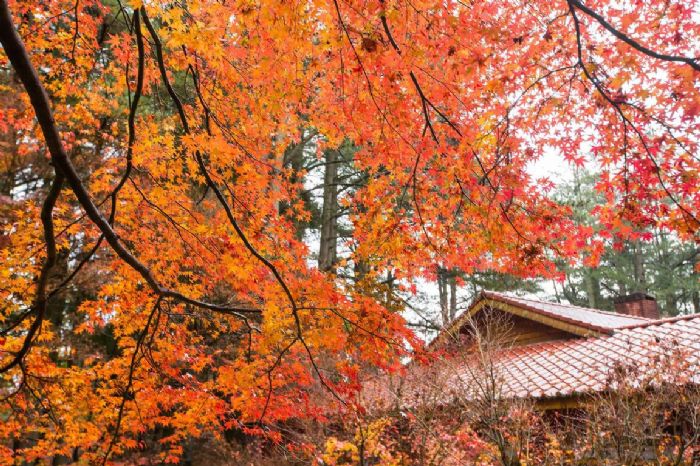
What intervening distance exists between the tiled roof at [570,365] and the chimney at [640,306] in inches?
247

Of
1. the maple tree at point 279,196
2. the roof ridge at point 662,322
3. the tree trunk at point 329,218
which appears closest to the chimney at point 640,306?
the roof ridge at point 662,322

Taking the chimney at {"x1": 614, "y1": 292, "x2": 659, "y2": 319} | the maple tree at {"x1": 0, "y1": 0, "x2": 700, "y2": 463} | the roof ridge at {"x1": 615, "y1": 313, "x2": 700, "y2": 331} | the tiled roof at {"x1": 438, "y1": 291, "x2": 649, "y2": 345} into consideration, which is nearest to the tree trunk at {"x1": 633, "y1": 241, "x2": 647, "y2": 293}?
the chimney at {"x1": 614, "y1": 292, "x2": 659, "y2": 319}

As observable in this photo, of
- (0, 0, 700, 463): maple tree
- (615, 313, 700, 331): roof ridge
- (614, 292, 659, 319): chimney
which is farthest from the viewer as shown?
(614, 292, 659, 319): chimney

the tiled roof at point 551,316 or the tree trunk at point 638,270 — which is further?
the tree trunk at point 638,270

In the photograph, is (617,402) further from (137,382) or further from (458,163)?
(137,382)

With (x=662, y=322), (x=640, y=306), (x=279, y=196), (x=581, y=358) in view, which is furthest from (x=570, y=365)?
(x=640, y=306)

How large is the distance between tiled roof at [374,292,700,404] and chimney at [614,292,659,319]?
20.6 feet

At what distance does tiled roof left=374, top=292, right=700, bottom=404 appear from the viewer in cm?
662

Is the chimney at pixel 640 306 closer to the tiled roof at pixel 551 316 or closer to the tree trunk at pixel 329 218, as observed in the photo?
the tiled roof at pixel 551 316

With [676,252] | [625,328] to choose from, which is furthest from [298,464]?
[676,252]

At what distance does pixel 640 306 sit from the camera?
15430 mm

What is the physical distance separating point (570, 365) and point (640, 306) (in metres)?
8.14

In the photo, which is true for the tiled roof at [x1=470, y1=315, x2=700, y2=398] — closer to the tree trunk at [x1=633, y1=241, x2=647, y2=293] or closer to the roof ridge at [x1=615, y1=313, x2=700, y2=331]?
the roof ridge at [x1=615, y1=313, x2=700, y2=331]

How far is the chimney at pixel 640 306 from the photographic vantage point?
50.2 feet
